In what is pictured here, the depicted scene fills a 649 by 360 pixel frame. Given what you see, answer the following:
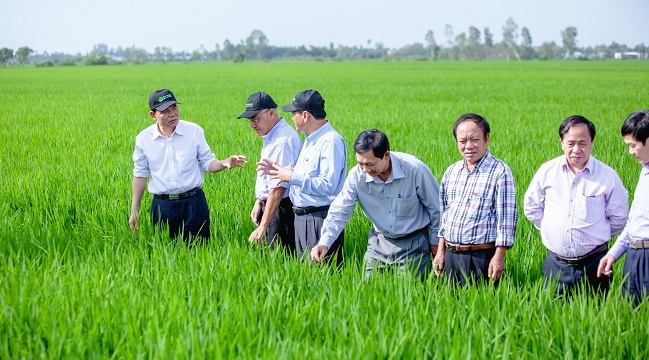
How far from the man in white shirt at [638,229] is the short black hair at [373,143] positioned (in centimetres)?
117

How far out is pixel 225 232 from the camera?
201 inches

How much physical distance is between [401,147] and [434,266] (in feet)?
18.5

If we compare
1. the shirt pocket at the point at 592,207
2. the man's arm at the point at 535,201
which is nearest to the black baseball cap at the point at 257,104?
the man's arm at the point at 535,201

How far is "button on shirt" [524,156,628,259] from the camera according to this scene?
3283 mm

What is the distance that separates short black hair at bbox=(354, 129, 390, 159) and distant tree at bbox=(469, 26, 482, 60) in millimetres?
149250

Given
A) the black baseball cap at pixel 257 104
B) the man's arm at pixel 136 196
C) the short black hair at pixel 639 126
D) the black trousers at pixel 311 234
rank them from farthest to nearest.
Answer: the man's arm at pixel 136 196
the black baseball cap at pixel 257 104
the black trousers at pixel 311 234
the short black hair at pixel 639 126

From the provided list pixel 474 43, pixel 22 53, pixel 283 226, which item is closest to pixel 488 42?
pixel 474 43

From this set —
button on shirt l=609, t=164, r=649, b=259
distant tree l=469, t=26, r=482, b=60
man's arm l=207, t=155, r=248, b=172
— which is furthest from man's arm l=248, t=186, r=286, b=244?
distant tree l=469, t=26, r=482, b=60

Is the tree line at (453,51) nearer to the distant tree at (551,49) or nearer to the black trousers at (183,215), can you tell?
the distant tree at (551,49)

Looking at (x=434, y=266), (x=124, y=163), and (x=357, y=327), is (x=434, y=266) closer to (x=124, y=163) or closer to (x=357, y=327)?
(x=357, y=327)

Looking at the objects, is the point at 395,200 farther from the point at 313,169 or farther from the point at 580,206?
the point at 580,206

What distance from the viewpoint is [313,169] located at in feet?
13.0

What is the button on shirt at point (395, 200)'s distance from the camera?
361cm

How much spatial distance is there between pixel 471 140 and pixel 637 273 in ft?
3.39
